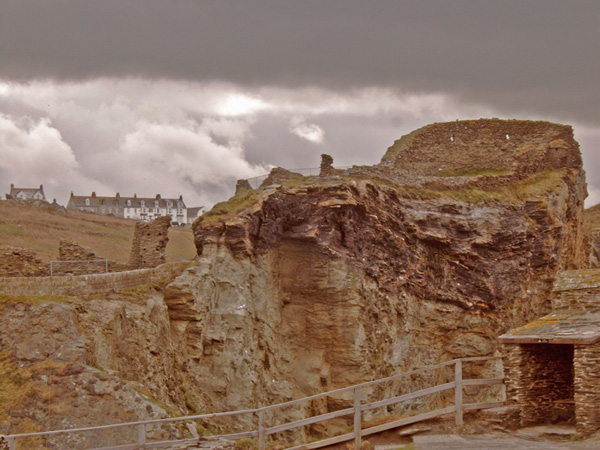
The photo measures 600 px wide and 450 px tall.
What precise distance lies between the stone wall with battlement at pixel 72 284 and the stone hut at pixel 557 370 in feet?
35.4

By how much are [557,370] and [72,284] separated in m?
12.1

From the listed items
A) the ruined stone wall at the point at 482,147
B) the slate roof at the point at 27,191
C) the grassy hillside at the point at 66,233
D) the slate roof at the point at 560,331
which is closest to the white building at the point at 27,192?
the slate roof at the point at 27,191

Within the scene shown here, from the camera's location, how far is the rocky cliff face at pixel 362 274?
74.5ft

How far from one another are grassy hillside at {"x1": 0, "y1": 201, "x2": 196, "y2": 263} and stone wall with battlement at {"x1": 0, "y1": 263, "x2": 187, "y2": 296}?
23.9 metres

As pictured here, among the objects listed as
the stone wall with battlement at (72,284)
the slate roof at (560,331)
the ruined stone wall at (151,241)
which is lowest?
the slate roof at (560,331)

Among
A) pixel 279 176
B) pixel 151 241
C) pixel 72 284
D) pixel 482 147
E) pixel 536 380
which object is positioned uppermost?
pixel 482 147

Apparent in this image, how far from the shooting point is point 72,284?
16.8 m

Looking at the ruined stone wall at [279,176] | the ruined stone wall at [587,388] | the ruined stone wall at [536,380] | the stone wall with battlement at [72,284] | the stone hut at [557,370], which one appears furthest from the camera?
the ruined stone wall at [279,176]

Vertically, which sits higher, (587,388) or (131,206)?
(131,206)

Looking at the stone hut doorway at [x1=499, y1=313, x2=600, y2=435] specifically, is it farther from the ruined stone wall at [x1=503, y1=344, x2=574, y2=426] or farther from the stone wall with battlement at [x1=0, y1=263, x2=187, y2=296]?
the stone wall with battlement at [x1=0, y1=263, x2=187, y2=296]

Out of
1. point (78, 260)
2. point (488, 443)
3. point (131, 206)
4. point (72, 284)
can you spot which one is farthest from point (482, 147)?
point (131, 206)

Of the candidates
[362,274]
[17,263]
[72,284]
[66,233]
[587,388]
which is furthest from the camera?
[66,233]

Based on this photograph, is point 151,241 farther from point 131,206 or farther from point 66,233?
point 131,206

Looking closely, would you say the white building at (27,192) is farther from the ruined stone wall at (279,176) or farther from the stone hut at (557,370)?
the stone hut at (557,370)
